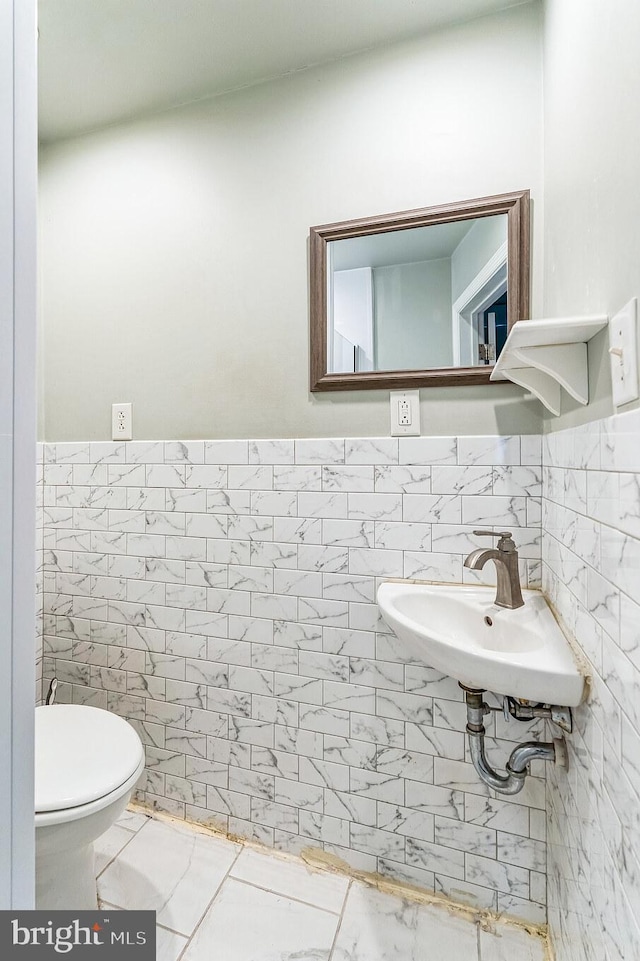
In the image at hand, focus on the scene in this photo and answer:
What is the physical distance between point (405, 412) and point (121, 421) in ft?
3.35

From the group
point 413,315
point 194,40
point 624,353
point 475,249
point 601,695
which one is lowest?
point 601,695

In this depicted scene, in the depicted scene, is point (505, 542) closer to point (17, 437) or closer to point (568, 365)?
point (568, 365)

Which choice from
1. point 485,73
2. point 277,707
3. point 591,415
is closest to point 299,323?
point 485,73

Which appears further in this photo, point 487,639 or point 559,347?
point 487,639

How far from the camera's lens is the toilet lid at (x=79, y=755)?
1.11 metres

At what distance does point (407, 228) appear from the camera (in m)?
1.43

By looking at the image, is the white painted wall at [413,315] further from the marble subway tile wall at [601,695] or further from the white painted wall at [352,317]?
the marble subway tile wall at [601,695]

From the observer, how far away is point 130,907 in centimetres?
134

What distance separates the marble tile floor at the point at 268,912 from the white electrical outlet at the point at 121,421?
1336 mm

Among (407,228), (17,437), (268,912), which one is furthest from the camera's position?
(407,228)

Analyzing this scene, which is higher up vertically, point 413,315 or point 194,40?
point 194,40

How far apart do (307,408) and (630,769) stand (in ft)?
3.86

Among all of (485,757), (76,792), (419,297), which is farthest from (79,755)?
(419,297)

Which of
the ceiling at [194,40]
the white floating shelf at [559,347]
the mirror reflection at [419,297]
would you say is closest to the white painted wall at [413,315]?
the mirror reflection at [419,297]
